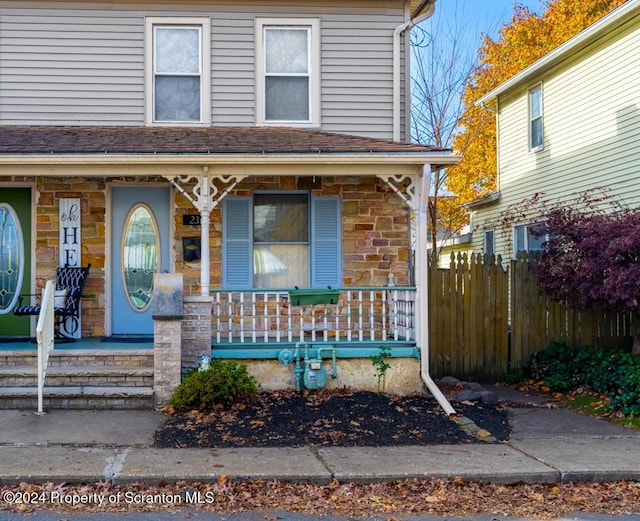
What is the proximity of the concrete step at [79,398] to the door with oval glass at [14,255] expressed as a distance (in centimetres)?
207

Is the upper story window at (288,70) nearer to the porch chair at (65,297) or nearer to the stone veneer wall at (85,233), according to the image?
the stone veneer wall at (85,233)

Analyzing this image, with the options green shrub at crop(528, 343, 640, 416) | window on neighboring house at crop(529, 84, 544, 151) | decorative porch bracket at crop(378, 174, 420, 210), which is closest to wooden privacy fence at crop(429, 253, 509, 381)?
green shrub at crop(528, 343, 640, 416)

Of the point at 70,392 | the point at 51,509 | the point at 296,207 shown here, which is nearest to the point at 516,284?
the point at 296,207

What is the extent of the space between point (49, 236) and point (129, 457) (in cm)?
453

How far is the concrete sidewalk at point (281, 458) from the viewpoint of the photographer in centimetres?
557

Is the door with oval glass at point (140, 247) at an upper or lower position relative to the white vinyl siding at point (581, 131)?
lower

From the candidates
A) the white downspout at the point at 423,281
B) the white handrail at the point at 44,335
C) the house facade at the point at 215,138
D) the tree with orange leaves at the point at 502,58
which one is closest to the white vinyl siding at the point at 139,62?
the house facade at the point at 215,138

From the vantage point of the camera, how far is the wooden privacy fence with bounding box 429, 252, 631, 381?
10.2 meters

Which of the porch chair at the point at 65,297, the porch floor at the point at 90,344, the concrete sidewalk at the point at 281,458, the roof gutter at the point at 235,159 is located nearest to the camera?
the concrete sidewalk at the point at 281,458

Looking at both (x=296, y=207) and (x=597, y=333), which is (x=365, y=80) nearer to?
(x=296, y=207)

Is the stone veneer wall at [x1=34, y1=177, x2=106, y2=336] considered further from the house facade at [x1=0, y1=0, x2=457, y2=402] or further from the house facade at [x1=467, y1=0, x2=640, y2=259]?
the house facade at [x1=467, y1=0, x2=640, y2=259]

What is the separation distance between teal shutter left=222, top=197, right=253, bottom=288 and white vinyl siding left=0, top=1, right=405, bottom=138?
1.32 meters

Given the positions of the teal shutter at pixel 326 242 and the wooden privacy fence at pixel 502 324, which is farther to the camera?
the wooden privacy fence at pixel 502 324

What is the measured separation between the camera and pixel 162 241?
9.71 m
